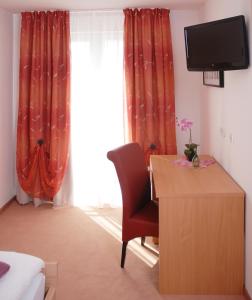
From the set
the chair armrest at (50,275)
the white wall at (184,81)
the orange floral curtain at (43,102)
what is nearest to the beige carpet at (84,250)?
the orange floral curtain at (43,102)

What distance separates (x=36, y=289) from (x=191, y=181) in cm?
146

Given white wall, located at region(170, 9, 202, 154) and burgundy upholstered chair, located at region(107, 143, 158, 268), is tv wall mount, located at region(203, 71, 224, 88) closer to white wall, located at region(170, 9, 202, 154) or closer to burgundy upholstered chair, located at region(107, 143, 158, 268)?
white wall, located at region(170, 9, 202, 154)

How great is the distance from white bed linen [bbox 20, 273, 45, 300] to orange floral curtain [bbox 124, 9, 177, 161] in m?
2.66

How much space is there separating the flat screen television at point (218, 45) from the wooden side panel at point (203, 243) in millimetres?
933

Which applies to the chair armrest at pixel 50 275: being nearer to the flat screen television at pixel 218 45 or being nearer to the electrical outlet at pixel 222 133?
the flat screen television at pixel 218 45

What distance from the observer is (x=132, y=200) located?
3.02m

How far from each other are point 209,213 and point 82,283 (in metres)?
1.07

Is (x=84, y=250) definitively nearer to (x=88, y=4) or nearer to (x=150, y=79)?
(x=150, y=79)

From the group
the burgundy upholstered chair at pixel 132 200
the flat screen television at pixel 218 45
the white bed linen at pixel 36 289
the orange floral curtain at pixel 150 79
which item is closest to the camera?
the white bed linen at pixel 36 289

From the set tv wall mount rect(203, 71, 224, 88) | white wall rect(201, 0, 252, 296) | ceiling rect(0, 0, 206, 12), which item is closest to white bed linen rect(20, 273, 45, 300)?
white wall rect(201, 0, 252, 296)

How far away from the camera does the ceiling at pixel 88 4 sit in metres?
3.97

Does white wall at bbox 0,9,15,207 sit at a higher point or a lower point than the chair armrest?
higher

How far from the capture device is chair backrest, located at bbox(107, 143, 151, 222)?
2965mm

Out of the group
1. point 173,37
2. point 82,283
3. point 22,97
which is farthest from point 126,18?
point 82,283
